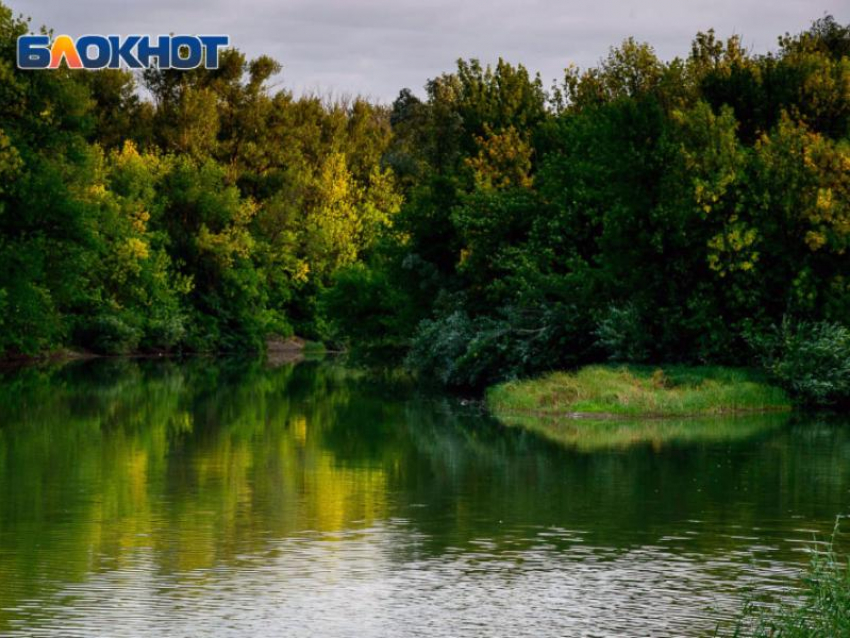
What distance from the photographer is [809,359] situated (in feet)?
150

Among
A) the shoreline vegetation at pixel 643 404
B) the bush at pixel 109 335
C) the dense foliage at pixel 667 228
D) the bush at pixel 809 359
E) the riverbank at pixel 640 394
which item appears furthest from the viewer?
the bush at pixel 109 335

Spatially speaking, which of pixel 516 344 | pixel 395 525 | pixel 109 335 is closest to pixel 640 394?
pixel 516 344

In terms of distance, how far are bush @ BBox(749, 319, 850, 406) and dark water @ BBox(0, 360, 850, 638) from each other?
3444mm

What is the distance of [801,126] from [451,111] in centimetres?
2222

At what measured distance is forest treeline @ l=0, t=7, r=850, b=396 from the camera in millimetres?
47469

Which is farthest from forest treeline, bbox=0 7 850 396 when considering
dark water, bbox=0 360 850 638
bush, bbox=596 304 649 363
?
dark water, bbox=0 360 850 638

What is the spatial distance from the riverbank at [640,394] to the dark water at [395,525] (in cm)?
258

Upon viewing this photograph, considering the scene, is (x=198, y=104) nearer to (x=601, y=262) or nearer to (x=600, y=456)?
(x=601, y=262)

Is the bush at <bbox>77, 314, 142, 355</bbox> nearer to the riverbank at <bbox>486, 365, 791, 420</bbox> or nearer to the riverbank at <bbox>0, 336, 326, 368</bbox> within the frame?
the riverbank at <bbox>0, 336, 326, 368</bbox>

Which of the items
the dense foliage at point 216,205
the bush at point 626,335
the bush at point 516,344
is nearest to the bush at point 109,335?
the dense foliage at point 216,205

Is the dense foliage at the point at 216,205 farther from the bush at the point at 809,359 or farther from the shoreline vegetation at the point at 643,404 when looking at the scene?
the bush at the point at 809,359

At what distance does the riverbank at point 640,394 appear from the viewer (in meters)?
43.6

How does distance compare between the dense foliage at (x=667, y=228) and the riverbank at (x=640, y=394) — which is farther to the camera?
the dense foliage at (x=667, y=228)

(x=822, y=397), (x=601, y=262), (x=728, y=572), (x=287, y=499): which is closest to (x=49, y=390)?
(x=601, y=262)
